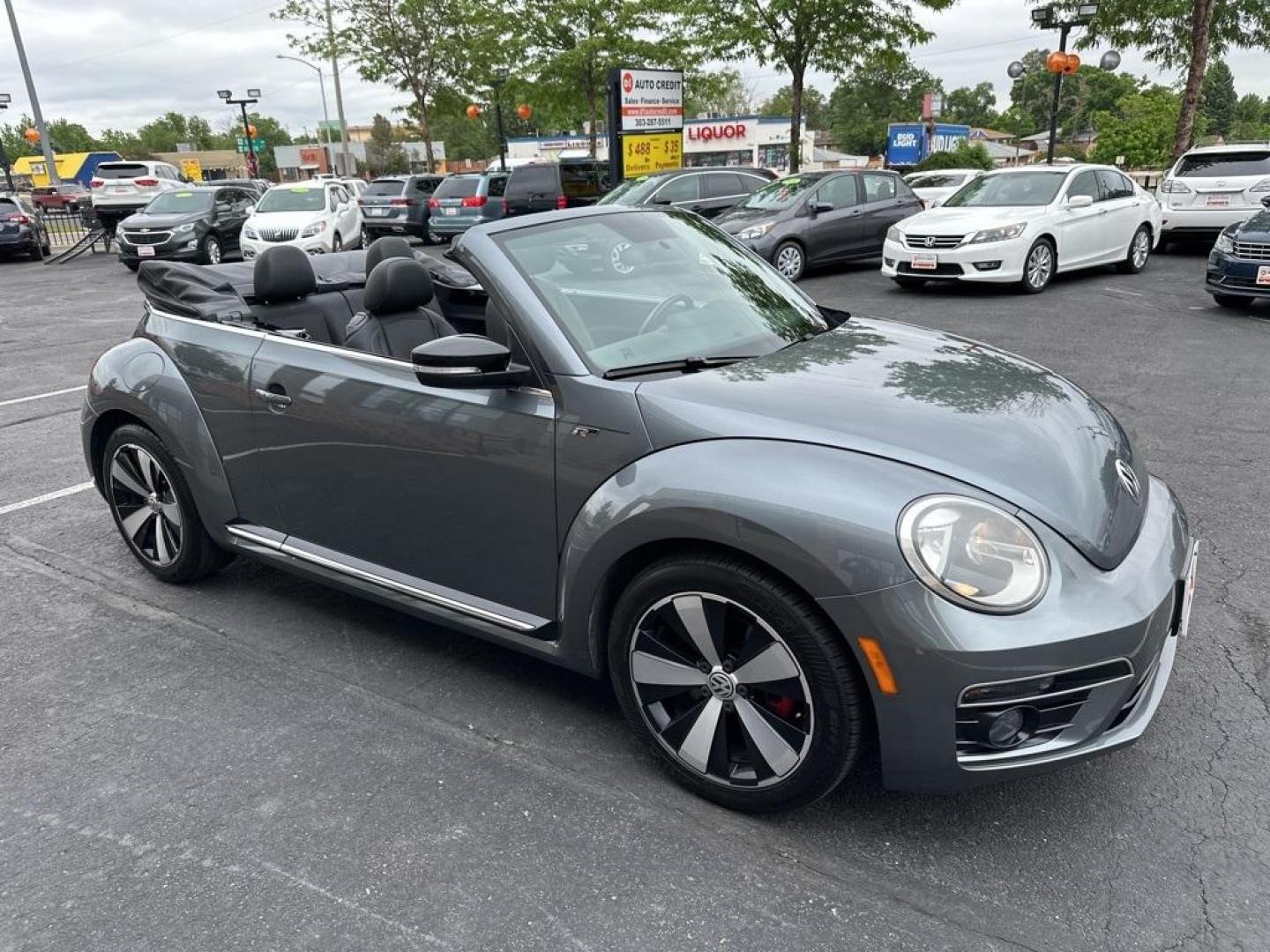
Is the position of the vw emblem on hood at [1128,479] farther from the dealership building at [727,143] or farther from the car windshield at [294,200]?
the dealership building at [727,143]

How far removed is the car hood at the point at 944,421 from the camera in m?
2.36

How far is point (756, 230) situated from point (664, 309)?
1043 centimetres

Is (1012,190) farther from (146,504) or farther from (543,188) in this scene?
(146,504)

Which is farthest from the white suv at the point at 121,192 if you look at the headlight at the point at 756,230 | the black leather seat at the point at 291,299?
the black leather seat at the point at 291,299

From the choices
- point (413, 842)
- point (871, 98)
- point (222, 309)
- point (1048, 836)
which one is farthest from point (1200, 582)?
point (871, 98)

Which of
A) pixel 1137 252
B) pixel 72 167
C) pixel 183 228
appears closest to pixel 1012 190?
pixel 1137 252

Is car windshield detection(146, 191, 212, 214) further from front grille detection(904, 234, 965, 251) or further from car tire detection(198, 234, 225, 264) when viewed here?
front grille detection(904, 234, 965, 251)

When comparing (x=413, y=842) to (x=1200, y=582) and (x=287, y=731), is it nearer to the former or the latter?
(x=287, y=731)

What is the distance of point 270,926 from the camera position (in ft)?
7.40

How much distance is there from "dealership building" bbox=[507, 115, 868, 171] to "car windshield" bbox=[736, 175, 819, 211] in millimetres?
43558

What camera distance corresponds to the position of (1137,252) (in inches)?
516

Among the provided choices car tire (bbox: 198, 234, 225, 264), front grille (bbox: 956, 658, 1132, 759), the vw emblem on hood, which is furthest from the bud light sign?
front grille (bbox: 956, 658, 1132, 759)

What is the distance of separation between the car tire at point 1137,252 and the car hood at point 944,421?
38.0 ft

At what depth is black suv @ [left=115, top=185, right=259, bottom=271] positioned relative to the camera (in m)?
18.3
